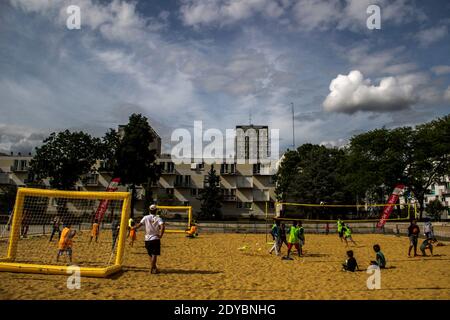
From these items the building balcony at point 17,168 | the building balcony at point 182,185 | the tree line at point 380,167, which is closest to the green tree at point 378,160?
the tree line at point 380,167

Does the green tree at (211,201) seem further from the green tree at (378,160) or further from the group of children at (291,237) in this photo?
the group of children at (291,237)

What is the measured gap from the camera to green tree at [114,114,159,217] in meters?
46.5

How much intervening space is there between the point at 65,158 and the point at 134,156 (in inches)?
455

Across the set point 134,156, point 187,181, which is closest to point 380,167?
point 187,181

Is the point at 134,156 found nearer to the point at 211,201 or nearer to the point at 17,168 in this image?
the point at 211,201

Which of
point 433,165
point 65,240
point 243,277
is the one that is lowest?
point 243,277

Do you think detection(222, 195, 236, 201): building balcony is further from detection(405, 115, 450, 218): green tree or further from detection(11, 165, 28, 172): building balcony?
detection(11, 165, 28, 172): building balcony

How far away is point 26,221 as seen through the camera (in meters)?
16.5

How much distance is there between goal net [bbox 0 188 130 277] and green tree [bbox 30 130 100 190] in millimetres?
32201

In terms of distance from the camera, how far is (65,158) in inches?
1970

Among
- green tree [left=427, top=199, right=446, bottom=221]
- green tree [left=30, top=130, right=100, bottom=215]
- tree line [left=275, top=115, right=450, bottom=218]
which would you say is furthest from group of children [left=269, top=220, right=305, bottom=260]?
green tree [left=427, top=199, right=446, bottom=221]
